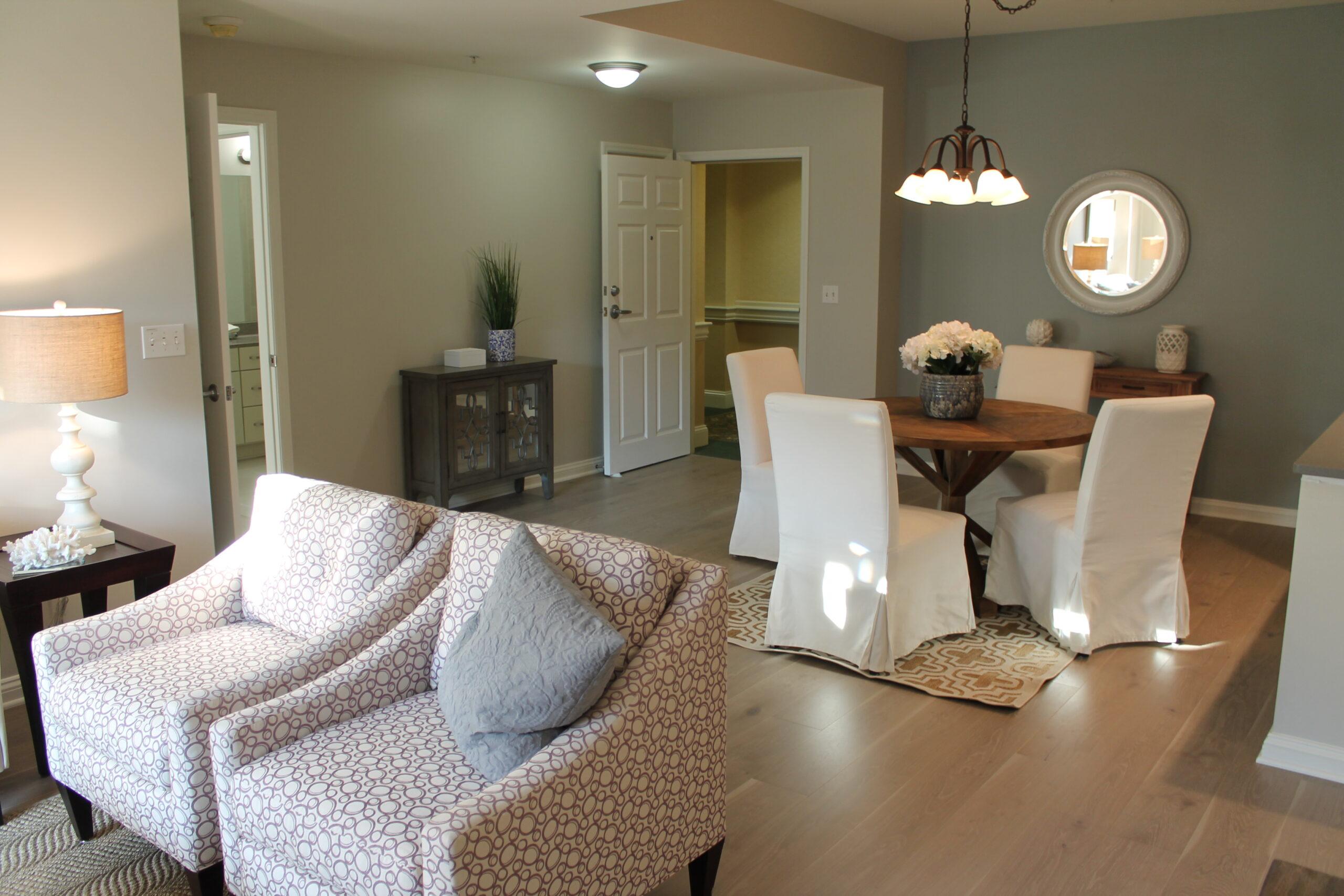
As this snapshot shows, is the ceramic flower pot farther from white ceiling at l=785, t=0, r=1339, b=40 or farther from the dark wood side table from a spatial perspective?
the dark wood side table

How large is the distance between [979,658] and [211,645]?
2.45 meters

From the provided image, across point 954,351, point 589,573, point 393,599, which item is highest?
point 954,351

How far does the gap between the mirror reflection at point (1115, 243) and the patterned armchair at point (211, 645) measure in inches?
171

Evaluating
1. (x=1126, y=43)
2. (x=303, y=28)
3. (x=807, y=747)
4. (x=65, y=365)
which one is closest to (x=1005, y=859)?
(x=807, y=747)

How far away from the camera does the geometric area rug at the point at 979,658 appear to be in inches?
138

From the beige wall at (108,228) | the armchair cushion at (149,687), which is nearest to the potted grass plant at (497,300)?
the beige wall at (108,228)

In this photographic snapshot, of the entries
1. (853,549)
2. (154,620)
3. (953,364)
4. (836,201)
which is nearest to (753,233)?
(836,201)

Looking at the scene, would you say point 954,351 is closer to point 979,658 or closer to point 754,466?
point 754,466

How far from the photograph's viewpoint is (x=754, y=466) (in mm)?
4750

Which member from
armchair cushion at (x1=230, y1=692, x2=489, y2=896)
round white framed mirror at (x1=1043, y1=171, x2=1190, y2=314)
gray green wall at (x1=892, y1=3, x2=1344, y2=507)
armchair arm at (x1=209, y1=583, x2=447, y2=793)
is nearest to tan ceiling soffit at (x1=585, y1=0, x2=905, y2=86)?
gray green wall at (x1=892, y1=3, x2=1344, y2=507)

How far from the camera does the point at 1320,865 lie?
8.30 ft

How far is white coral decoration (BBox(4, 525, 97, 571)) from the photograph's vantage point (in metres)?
2.87

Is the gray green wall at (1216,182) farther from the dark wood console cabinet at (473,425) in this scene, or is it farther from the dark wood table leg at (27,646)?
the dark wood table leg at (27,646)

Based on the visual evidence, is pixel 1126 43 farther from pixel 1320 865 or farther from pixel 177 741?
pixel 177 741
